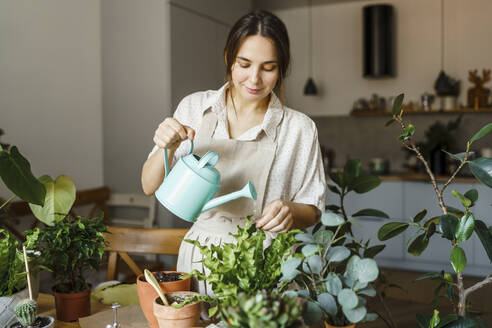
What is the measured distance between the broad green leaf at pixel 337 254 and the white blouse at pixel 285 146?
20.4 inches

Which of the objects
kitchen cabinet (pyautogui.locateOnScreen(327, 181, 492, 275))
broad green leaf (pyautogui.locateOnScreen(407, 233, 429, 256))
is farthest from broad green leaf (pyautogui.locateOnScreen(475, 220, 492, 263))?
kitchen cabinet (pyautogui.locateOnScreen(327, 181, 492, 275))

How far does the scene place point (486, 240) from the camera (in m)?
0.89

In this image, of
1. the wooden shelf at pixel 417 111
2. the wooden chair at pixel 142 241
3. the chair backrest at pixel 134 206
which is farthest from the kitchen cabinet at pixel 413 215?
the wooden chair at pixel 142 241

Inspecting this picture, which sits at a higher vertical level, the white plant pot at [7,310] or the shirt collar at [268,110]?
the shirt collar at [268,110]

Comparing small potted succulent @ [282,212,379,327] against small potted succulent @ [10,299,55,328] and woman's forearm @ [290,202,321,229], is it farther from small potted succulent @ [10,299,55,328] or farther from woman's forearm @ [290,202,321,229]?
small potted succulent @ [10,299,55,328]

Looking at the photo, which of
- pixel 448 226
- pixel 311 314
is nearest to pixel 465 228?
pixel 448 226

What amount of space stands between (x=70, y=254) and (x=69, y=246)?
26 mm

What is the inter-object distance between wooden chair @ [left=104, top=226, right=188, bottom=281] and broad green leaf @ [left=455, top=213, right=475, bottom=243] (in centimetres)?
87

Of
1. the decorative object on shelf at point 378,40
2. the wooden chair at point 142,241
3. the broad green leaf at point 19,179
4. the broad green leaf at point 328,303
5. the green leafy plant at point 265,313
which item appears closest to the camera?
the green leafy plant at point 265,313

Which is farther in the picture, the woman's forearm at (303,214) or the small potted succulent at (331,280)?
the woman's forearm at (303,214)

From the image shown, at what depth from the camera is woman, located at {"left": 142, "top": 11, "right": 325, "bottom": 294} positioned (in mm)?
1161

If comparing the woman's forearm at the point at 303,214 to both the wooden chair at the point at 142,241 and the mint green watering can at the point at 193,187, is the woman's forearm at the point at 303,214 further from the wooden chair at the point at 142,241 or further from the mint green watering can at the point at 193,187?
the wooden chair at the point at 142,241

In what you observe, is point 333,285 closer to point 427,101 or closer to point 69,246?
point 69,246

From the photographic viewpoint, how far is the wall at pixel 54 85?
9.39 ft
